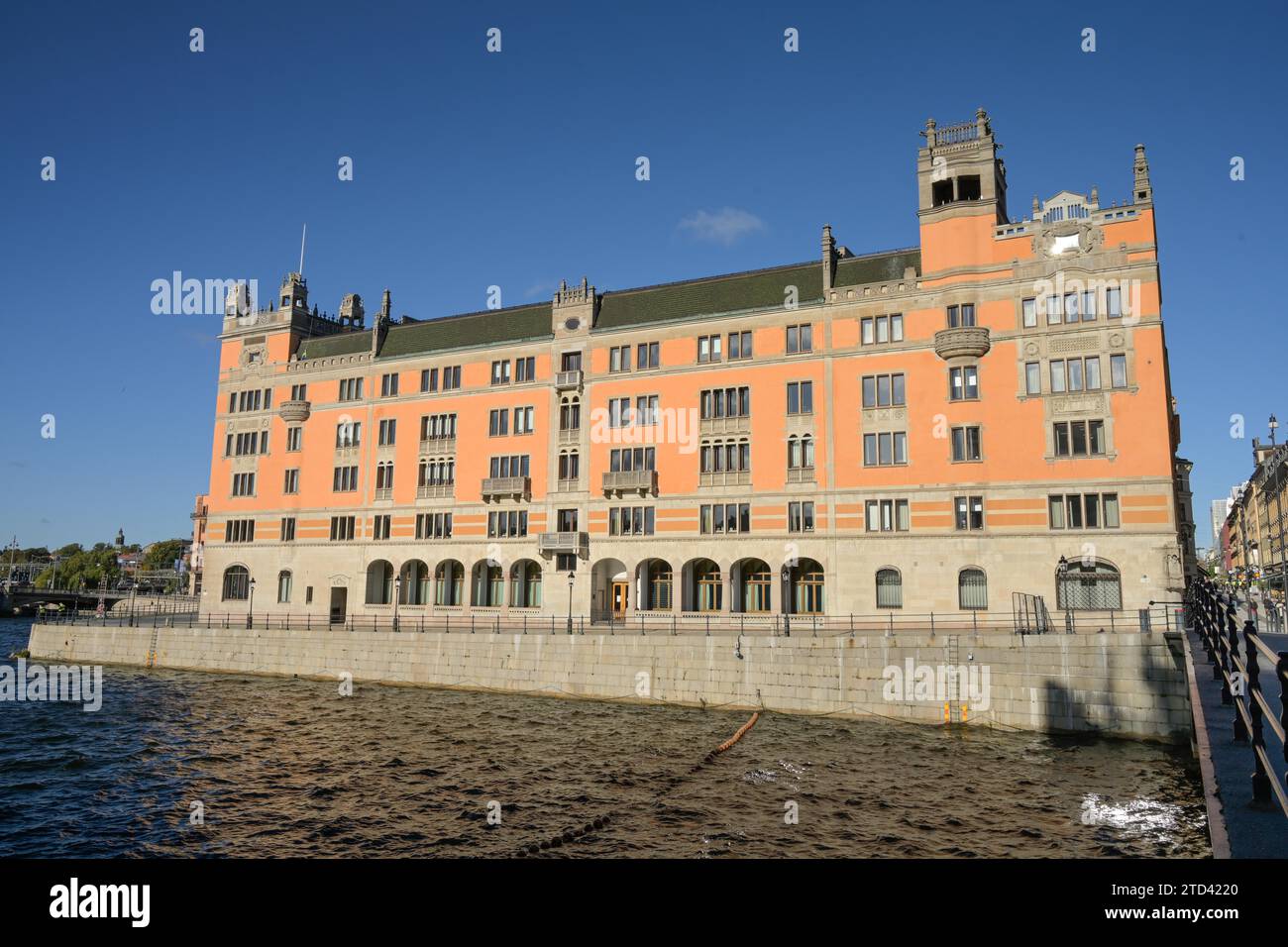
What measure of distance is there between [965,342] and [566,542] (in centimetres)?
2634

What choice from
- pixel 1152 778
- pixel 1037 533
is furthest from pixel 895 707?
pixel 1037 533

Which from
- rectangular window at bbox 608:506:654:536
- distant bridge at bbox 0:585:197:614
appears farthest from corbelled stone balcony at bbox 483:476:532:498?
distant bridge at bbox 0:585:197:614

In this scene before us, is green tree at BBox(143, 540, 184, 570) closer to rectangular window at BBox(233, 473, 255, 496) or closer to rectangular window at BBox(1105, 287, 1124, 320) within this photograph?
rectangular window at BBox(233, 473, 255, 496)

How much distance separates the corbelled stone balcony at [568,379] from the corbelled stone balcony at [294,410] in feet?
72.3

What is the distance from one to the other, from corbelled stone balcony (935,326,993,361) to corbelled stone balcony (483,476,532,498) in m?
27.3

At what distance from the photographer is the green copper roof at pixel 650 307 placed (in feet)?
164

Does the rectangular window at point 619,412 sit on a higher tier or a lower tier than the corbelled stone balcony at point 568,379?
lower

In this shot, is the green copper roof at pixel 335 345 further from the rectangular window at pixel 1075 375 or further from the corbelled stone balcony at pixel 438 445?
the rectangular window at pixel 1075 375

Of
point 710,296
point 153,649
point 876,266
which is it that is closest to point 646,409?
point 710,296

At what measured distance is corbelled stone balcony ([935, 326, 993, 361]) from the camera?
147 ft

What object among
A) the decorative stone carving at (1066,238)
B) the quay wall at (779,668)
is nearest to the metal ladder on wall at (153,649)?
the quay wall at (779,668)

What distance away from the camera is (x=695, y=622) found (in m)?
49.1

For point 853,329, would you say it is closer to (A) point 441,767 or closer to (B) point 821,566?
(B) point 821,566
